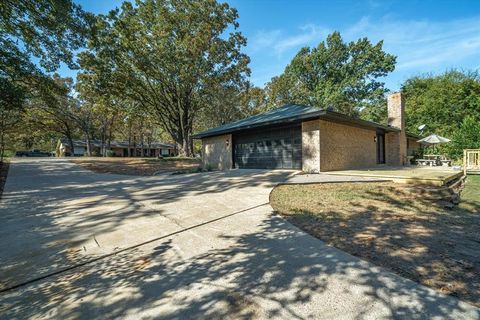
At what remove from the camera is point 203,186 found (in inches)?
312

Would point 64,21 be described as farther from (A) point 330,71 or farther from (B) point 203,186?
(A) point 330,71

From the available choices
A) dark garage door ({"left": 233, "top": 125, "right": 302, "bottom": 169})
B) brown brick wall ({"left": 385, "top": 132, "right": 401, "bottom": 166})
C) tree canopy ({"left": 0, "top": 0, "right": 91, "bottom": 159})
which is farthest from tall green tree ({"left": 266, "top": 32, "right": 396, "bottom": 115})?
tree canopy ({"left": 0, "top": 0, "right": 91, "bottom": 159})

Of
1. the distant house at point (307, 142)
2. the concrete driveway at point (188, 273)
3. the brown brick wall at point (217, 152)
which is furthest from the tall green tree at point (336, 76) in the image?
the concrete driveway at point (188, 273)

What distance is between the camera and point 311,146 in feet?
32.7

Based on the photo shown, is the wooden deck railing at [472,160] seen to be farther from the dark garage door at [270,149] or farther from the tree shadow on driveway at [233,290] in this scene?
the tree shadow on driveway at [233,290]

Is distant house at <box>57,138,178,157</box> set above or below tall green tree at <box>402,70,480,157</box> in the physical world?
below

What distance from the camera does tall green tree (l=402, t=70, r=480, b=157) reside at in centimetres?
2466

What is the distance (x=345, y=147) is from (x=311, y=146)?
233 centimetres

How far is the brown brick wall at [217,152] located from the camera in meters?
14.1

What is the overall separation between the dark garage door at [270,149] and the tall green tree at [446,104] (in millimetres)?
21920

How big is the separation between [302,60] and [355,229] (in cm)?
2993

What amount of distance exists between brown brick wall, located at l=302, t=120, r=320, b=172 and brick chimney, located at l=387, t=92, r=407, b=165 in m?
8.66

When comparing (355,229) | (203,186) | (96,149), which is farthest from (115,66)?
(96,149)

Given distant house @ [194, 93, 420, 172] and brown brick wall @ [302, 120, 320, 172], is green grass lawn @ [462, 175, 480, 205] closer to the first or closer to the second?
distant house @ [194, 93, 420, 172]
